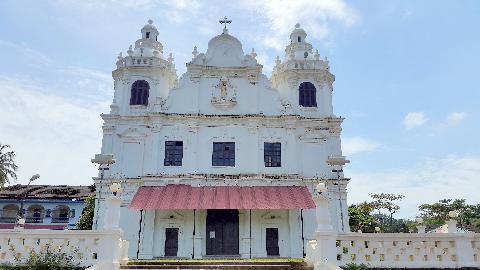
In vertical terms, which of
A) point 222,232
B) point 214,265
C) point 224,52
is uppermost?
point 224,52

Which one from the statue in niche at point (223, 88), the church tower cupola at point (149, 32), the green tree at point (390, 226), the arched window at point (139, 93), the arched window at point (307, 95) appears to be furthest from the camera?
the green tree at point (390, 226)

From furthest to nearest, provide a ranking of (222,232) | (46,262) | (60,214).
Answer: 1. (60,214)
2. (222,232)
3. (46,262)

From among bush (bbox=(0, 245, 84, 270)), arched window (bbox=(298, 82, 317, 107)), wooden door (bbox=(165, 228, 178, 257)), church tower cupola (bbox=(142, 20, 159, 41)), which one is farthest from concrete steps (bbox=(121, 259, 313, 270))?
church tower cupola (bbox=(142, 20, 159, 41))

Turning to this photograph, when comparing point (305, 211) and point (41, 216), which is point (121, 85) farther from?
point (41, 216)

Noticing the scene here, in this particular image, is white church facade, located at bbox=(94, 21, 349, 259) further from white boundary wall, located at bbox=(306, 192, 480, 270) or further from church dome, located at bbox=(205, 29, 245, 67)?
white boundary wall, located at bbox=(306, 192, 480, 270)

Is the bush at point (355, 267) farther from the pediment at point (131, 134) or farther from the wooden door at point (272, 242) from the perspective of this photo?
the pediment at point (131, 134)

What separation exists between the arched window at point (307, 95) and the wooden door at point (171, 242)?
1106cm

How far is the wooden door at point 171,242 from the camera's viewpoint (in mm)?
22531

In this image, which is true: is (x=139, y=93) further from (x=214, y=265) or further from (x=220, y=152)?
(x=214, y=265)

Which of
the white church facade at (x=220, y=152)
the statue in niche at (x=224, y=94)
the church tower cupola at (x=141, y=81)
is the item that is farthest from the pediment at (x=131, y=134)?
the statue in niche at (x=224, y=94)

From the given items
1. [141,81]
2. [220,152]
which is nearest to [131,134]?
[141,81]

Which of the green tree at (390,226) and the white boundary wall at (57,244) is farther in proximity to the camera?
the green tree at (390,226)

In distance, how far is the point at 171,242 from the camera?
2267 cm

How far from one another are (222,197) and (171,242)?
381cm
